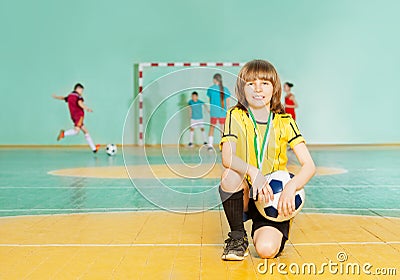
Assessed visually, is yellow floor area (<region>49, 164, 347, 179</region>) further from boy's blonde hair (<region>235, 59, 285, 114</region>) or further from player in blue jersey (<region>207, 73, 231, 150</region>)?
boy's blonde hair (<region>235, 59, 285, 114</region>)

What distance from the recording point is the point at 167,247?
3.72 metres

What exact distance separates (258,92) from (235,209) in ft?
2.28

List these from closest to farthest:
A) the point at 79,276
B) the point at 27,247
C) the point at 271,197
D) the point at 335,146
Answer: the point at 79,276 < the point at 271,197 < the point at 27,247 < the point at 335,146

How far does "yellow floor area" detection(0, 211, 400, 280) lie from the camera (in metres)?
3.12

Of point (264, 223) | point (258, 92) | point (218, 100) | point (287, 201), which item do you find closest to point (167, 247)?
point (264, 223)

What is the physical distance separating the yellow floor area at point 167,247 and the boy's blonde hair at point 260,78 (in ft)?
2.89

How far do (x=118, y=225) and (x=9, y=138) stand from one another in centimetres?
1093

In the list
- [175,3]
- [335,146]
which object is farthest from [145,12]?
[335,146]

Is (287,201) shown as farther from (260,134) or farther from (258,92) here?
(258,92)

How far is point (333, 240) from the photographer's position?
386 cm

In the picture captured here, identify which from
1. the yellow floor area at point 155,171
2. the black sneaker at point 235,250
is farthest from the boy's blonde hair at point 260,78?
the yellow floor area at point 155,171

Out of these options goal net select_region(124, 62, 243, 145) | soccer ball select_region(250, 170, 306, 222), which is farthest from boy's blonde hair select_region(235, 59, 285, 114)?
goal net select_region(124, 62, 243, 145)

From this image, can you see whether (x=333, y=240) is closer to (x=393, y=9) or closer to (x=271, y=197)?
(x=271, y=197)

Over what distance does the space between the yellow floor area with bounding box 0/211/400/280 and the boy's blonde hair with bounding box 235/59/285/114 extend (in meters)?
0.88
